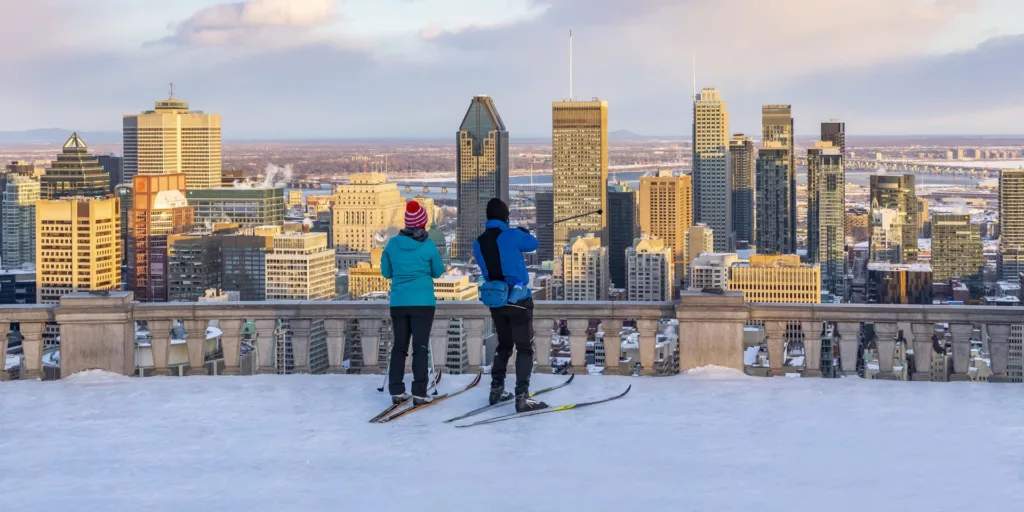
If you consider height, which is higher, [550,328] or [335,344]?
[550,328]

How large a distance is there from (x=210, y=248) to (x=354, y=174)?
32.3 meters

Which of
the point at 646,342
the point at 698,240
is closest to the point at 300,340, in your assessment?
the point at 646,342

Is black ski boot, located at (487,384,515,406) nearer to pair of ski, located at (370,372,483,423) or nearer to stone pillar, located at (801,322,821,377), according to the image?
pair of ski, located at (370,372,483,423)

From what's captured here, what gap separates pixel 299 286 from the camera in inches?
5108

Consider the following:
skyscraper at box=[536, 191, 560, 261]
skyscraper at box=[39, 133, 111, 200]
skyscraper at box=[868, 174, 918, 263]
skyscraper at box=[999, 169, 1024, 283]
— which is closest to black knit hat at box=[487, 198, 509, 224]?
skyscraper at box=[999, 169, 1024, 283]

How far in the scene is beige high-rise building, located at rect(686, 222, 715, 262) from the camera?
18125 centimetres

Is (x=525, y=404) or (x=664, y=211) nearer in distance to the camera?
(x=525, y=404)

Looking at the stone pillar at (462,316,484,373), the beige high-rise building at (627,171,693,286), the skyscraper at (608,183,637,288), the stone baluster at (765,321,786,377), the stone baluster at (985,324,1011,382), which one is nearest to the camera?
the stone baluster at (985,324,1011,382)

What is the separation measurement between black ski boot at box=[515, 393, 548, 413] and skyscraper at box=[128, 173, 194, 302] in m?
125

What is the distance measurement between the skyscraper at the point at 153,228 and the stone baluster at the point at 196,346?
402ft

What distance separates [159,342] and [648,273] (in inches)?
5338

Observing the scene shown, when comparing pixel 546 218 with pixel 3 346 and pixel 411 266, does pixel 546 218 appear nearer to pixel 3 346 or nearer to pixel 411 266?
pixel 3 346

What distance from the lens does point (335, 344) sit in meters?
11.6

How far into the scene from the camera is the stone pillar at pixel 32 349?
11.2m
